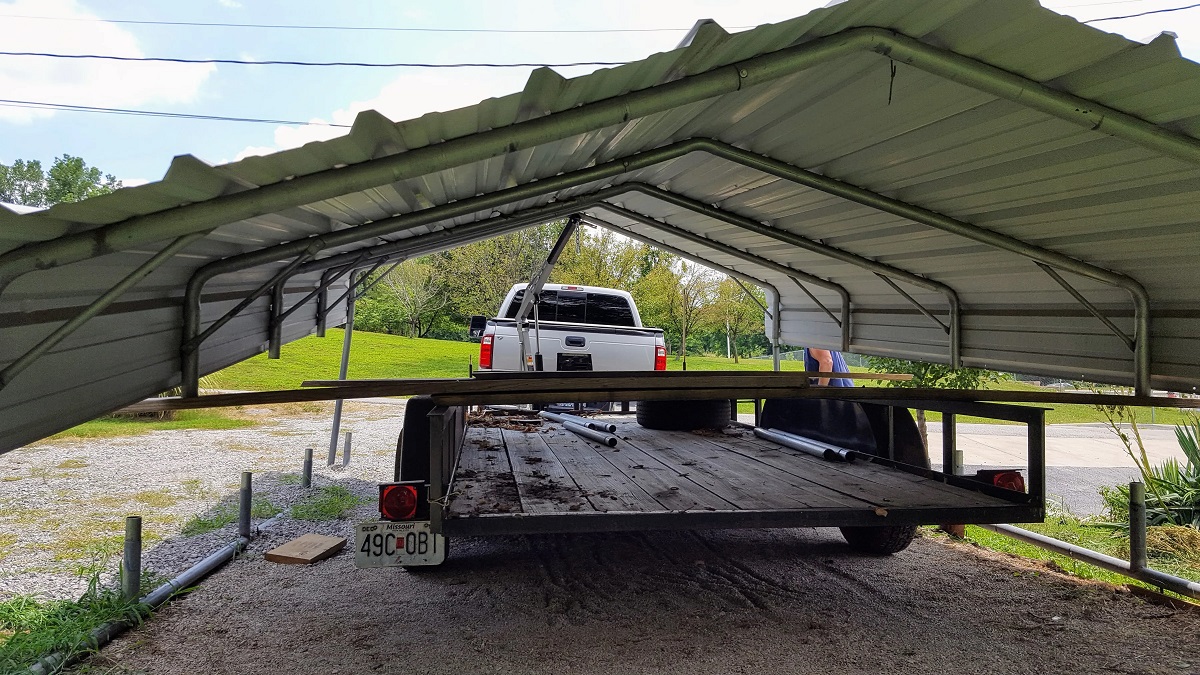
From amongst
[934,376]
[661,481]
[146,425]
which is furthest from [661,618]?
[146,425]

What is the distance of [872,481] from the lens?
4.45 meters

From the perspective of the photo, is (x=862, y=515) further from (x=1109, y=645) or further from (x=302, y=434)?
(x=302, y=434)

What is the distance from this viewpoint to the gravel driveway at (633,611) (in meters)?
3.62

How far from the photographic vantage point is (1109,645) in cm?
389

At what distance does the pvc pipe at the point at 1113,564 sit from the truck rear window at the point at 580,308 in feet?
21.2

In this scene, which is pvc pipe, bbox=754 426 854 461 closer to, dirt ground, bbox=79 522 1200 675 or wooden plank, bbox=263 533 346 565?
dirt ground, bbox=79 522 1200 675

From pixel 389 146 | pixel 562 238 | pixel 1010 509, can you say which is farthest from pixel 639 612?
pixel 562 238

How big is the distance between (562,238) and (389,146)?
5.33 metres

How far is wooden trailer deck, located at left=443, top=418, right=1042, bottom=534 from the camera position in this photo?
3.44 metres

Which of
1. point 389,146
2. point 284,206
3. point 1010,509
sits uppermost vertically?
point 389,146

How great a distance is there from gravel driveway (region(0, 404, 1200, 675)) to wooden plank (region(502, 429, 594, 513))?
0.81 metres

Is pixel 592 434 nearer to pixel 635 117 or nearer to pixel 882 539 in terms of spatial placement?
pixel 882 539

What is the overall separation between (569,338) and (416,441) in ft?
19.9

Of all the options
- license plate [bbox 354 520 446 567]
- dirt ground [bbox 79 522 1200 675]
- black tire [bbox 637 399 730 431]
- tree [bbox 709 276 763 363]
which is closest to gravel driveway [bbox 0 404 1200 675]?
dirt ground [bbox 79 522 1200 675]
